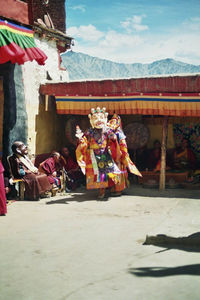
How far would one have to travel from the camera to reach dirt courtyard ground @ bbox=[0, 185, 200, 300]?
432cm

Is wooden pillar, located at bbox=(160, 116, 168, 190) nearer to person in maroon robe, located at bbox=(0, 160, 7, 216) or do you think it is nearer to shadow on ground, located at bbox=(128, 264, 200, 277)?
person in maroon robe, located at bbox=(0, 160, 7, 216)

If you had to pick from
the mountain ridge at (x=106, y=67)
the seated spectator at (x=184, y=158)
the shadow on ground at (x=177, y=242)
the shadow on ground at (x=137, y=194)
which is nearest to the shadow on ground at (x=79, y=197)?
the shadow on ground at (x=137, y=194)

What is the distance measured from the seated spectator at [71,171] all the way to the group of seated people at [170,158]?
6.26 ft

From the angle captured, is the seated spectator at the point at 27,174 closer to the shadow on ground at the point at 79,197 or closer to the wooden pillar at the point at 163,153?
the shadow on ground at the point at 79,197

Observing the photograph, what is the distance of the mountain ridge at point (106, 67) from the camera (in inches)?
1718

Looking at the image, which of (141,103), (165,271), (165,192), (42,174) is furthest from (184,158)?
(165,271)

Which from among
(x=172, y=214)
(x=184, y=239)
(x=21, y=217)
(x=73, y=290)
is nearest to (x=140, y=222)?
(x=172, y=214)

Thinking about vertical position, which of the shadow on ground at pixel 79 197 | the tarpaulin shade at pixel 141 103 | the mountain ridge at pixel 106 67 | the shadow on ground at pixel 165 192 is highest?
the mountain ridge at pixel 106 67

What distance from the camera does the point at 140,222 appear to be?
7398 millimetres

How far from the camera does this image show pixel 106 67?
4791 cm

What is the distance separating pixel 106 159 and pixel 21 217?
255 cm

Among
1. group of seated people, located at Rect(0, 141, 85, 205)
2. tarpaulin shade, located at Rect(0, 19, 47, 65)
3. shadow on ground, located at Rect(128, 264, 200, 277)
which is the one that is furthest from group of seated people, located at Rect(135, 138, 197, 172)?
shadow on ground, located at Rect(128, 264, 200, 277)

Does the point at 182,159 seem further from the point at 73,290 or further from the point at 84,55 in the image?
the point at 84,55

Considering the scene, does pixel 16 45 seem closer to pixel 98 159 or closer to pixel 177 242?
pixel 98 159
